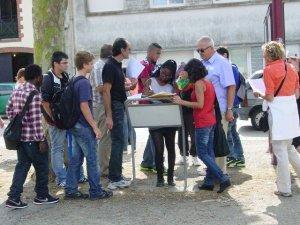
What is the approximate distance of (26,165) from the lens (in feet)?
22.3

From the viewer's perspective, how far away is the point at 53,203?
6957mm

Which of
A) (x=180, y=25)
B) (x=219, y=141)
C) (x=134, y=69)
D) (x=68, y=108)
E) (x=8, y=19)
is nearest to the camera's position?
(x=68, y=108)

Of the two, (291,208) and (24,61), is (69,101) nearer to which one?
(291,208)

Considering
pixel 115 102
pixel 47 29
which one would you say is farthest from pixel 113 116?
pixel 47 29

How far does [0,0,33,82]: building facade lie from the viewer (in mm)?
30125

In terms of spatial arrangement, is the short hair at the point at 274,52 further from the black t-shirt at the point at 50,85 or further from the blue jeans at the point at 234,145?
the black t-shirt at the point at 50,85

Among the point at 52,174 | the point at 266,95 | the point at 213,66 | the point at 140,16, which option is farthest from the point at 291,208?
the point at 140,16

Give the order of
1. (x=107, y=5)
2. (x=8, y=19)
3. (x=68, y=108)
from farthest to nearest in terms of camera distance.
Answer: (x=8, y=19) → (x=107, y=5) → (x=68, y=108)

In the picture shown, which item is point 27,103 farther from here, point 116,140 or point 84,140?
point 116,140

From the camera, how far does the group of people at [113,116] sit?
6.72 metres

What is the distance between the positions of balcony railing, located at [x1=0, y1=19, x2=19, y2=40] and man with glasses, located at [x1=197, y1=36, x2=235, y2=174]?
24958mm

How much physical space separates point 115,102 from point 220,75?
1.45 metres

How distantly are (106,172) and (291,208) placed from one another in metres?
3.08

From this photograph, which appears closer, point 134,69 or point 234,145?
point 134,69
